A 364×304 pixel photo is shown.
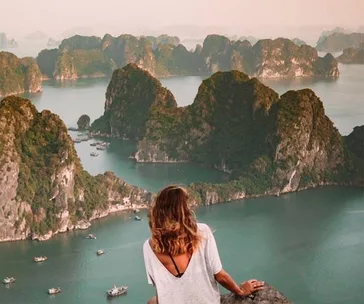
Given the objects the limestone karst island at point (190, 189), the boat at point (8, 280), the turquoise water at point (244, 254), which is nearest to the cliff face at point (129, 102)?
the limestone karst island at point (190, 189)

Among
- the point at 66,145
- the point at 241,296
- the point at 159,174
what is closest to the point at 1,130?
the point at 66,145

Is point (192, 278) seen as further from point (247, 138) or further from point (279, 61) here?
point (279, 61)

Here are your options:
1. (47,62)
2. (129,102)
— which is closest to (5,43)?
(47,62)

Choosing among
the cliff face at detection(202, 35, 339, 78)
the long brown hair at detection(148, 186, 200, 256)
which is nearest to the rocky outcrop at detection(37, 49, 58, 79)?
the cliff face at detection(202, 35, 339, 78)

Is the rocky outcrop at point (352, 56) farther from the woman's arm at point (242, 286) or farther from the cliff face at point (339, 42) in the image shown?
the woman's arm at point (242, 286)

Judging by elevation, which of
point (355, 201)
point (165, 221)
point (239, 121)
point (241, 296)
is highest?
point (165, 221)

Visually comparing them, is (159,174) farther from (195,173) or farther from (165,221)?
(165,221)
